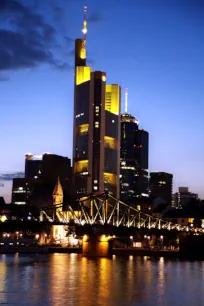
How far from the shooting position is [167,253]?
556 feet

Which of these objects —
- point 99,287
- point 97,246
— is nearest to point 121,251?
point 97,246

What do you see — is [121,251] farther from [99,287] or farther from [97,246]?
[99,287]

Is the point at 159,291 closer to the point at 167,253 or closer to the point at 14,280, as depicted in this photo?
the point at 14,280

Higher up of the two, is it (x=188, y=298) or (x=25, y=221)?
(x=25, y=221)

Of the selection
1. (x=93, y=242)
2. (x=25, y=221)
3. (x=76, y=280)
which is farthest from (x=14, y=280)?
(x=93, y=242)

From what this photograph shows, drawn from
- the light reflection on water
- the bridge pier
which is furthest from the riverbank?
the light reflection on water

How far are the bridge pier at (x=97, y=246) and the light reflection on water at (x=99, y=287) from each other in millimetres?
43161

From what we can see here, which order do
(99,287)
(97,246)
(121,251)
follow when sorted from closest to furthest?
(99,287)
(97,246)
(121,251)

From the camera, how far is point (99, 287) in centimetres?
7888

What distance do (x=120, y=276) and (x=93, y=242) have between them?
6041 centimetres

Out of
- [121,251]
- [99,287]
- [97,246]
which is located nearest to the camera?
[99,287]

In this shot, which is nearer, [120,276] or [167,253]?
[120,276]

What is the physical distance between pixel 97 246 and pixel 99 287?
75.2m

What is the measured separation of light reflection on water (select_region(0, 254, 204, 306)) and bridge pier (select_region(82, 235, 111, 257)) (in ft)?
142
